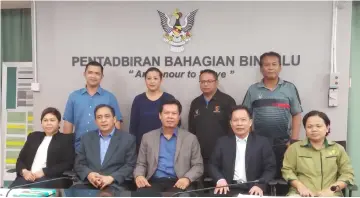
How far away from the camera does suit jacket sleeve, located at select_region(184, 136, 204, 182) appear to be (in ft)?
9.83

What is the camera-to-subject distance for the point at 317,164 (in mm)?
2787

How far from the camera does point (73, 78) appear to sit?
4234 millimetres

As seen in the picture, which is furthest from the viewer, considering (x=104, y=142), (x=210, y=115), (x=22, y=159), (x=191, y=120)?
(x=191, y=120)

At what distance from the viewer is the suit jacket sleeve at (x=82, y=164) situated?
305 cm

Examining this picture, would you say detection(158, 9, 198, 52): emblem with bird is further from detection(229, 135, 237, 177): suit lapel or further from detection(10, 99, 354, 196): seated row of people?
detection(229, 135, 237, 177): suit lapel

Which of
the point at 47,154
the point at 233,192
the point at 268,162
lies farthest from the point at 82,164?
the point at 268,162

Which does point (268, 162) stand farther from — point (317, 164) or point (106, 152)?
point (106, 152)

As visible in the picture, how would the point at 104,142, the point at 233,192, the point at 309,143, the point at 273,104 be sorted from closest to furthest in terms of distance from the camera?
the point at 233,192 < the point at 309,143 < the point at 104,142 < the point at 273,104

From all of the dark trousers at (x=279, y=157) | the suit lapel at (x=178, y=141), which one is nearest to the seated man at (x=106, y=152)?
the suit lapel at (x=178, y=141)

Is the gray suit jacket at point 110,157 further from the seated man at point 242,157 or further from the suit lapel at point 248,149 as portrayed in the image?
the suit lapel at point 248,149

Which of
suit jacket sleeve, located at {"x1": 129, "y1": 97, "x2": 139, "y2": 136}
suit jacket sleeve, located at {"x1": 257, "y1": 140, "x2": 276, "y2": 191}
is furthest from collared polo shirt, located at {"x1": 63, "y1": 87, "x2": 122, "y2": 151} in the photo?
suit jacket sleeve, located at {"x1": 257, "y1": 140, "x2": 276, "y2": 191}

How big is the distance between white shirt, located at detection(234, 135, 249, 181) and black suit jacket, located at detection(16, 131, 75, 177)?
4.51ft

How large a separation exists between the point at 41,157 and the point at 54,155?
13 centimetres

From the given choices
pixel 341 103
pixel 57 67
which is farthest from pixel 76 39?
pixel 341 103
